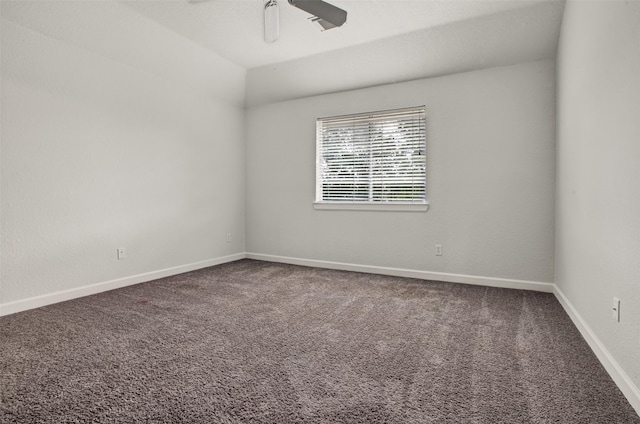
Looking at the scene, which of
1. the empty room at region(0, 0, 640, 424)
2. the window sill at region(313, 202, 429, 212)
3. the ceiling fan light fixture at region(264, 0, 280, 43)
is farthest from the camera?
the window sill at region(313, 202, 429, 212)

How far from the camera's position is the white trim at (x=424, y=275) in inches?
139

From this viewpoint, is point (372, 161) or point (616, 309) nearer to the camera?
point (616, 309)

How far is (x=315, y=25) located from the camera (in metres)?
2.93

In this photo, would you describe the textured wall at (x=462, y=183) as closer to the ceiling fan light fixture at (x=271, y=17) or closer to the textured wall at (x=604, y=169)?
the textured wall at (x=604, y=169)

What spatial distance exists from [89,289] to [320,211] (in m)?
2.70

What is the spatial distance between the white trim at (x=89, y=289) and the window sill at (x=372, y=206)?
171 cm

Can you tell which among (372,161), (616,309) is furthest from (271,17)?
(616,309)

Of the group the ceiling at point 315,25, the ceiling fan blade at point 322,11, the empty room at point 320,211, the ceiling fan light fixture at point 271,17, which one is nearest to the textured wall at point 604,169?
the empty room at point 320,211

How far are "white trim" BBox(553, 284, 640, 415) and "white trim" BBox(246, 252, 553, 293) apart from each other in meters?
0.82

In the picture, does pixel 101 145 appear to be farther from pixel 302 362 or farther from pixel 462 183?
pixel 462 183

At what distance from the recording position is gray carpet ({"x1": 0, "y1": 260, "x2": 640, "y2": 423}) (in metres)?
1.47

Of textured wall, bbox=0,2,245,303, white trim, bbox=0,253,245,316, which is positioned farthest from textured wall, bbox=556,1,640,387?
white trim, bbox=0,253,245,316

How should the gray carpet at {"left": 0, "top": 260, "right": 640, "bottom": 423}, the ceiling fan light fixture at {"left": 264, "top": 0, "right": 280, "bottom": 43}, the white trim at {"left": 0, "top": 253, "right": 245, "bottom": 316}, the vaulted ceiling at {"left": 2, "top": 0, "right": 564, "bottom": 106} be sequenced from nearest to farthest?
1. the gray carpet at {"left": 0, "top": 260, "right": 640, "bottom": 423}
2. the ceiling fan light fixture at {"left": 264, "top": 0, "right": 280, "bottom": 43}
3. the white trim at {"left": 0, "top": 253, "right": 245, "bottom": 316}
4. the vaulted ceiling at {"left": 2, "top": 0, "right": 564, "bottom": 106}

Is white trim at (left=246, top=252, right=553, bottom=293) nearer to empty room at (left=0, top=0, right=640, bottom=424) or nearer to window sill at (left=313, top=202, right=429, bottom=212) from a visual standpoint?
empty room at (left=0, top=0, right=640, bottom=424)
